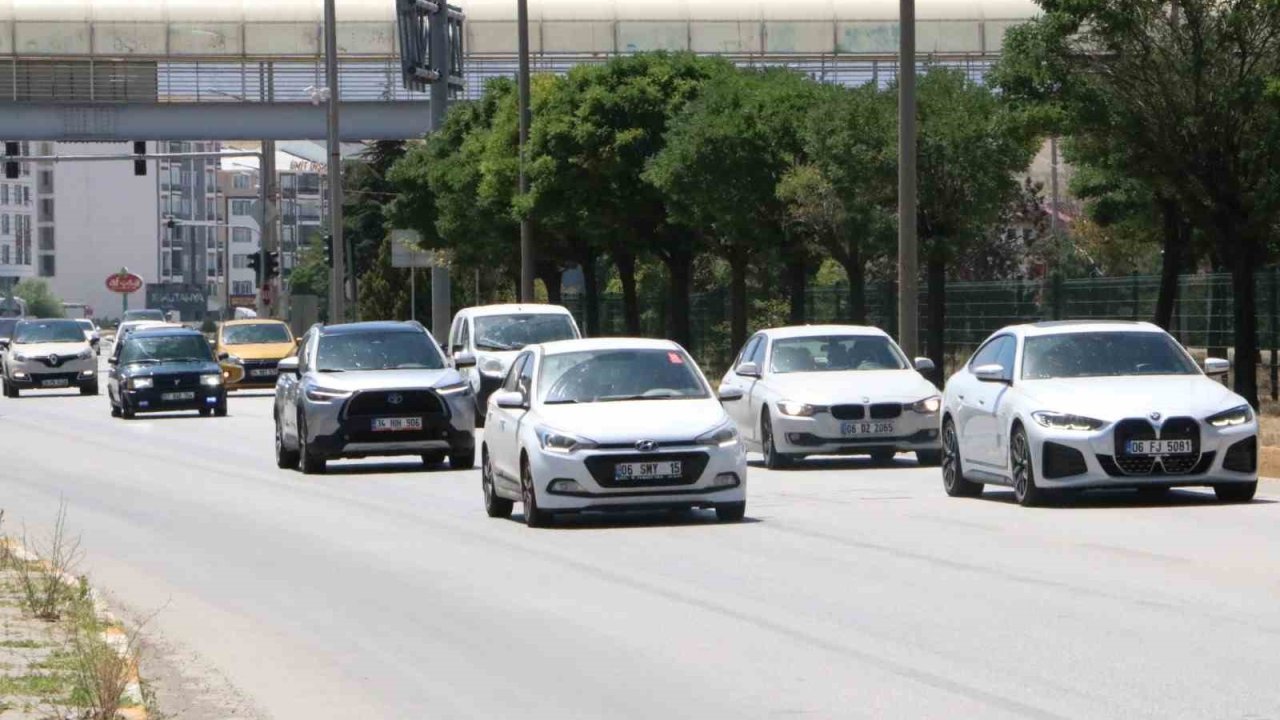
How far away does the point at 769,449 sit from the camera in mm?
26953

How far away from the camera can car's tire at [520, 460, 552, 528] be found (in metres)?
19.2

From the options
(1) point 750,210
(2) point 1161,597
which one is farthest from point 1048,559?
(1) point 750,210

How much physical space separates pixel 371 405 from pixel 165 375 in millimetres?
17481

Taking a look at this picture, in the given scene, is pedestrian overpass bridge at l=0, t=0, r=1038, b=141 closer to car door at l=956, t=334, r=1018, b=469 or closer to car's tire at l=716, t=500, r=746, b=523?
car door at l=956, t=334, r=1018, b=469

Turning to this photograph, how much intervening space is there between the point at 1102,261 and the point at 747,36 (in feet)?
45.5

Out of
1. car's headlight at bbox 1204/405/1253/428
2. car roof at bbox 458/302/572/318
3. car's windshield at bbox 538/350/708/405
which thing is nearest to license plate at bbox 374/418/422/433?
car's windshield at bbox 538/350/708/405

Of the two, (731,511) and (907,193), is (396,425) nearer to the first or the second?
(731,511)

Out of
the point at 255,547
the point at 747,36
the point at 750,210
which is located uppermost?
the point at 747,36

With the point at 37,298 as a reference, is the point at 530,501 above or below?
below

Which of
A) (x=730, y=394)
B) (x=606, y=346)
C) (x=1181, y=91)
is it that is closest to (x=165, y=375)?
(x=1181, y=91)

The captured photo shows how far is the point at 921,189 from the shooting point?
1660 inches

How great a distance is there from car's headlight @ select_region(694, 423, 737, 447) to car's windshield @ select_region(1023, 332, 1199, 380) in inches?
118

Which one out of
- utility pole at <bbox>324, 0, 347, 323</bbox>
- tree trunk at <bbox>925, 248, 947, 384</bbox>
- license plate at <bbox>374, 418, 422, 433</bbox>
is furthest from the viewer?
utility pole at <bbox>324, 0, 347, 323</bbox>

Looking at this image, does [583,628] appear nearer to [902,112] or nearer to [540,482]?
[540,482]
